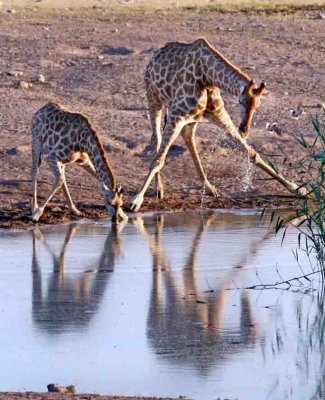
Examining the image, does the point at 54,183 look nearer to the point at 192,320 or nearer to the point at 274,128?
the point at 192,320

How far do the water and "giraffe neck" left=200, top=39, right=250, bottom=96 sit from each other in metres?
1.66

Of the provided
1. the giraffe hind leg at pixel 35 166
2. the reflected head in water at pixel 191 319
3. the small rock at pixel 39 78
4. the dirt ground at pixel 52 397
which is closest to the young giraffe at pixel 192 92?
the giraffe hind leg at pixel 35 166

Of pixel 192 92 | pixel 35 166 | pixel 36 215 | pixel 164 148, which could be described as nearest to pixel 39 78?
pixel 192 92

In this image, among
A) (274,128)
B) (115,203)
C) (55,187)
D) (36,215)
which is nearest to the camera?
(115,203)

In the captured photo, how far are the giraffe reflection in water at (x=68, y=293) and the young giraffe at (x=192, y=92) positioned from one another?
2.40 meters

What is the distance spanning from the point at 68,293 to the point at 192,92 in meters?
4.83

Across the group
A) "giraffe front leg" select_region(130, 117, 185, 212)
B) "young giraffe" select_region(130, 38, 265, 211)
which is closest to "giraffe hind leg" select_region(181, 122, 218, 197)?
"young giraffe" select_region(130, 38, 265, 211)

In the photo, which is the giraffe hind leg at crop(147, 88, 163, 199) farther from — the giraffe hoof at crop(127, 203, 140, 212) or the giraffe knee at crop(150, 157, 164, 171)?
the giraffe hoof at crop(127, 203, 140, 212)

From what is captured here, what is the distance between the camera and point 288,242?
12297 millimetres

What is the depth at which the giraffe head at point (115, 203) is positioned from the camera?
1295 cm

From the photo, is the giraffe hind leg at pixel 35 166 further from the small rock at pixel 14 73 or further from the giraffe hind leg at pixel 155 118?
the small rock at pixel 14 73

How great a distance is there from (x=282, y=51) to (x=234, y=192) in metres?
6.09

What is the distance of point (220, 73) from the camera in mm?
14273

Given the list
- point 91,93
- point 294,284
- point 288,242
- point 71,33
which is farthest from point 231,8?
point 294,284
